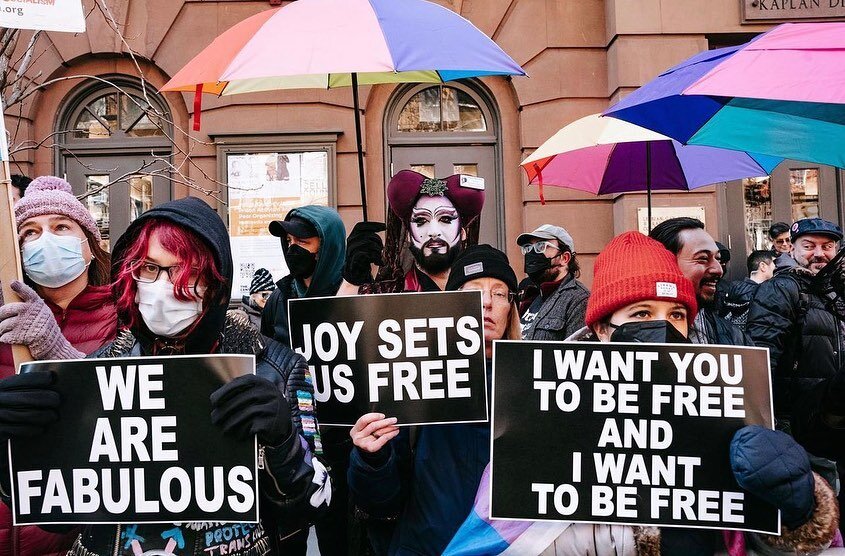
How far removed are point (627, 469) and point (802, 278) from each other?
291 centimetres

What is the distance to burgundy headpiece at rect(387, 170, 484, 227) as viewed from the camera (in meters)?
3.70

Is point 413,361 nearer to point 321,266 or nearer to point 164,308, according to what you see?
point 164,308

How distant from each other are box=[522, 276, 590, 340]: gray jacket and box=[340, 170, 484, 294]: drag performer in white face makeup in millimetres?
1424

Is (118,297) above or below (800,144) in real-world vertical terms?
below

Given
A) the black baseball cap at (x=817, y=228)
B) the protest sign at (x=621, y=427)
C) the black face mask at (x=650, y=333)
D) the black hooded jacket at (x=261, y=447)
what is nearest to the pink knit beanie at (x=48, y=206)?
the black hooded jacket at (x=261, y=447)

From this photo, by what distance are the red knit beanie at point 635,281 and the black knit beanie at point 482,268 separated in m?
0.47

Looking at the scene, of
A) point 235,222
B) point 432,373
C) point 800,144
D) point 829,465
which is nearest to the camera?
point 432,373

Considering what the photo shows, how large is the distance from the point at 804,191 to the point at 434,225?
725 cm

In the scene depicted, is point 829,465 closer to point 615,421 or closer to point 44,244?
point 615,421

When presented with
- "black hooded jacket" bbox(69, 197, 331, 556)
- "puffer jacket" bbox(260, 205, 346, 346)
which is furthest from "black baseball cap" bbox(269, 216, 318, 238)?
"black hooded jacket" bbox(69, 197, 331, 556)

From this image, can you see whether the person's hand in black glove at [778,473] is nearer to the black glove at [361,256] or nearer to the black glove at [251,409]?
the black glove at [251,409]

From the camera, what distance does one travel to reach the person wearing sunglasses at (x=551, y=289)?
514cm

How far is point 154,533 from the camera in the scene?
2.14m

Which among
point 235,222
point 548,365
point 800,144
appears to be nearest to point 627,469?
point 548,365
